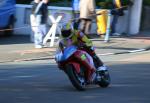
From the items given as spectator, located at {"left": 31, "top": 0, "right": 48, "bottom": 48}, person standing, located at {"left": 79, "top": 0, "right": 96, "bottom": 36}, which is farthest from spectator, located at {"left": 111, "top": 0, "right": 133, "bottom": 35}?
spectator, located at {"left": 31, "top": 0, "right": 48, "bottom": 48}

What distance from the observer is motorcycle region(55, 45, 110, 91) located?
418 inches

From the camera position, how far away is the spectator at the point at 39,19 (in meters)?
18.8

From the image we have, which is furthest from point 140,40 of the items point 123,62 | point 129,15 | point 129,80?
point 129,80

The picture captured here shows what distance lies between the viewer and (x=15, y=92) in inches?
418

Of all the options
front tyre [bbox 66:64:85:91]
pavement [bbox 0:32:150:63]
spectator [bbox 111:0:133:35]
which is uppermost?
front tyre [bbox 66:64:85:91]

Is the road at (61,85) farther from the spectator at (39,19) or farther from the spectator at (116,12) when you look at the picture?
the spectator at (116,12)

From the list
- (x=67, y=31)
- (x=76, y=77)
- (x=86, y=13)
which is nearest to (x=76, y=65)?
(x=76, y=77)

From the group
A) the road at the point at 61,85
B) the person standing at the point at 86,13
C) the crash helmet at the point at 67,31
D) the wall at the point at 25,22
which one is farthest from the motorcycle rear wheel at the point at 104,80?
the wall at the point at 25,22

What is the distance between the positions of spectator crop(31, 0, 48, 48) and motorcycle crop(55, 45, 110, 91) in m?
7.80

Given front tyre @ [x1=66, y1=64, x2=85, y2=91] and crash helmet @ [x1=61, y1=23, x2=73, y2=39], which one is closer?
front tyre @ [x1=66, y1=64, x2=85, y2=91]

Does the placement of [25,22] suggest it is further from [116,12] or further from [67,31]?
[67,31]

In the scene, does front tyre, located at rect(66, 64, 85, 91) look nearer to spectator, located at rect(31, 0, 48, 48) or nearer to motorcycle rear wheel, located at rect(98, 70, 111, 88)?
motorcycle rear wheel, located at rect(98, 70, 111, 88)

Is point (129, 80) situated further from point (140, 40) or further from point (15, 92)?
point (140, 40)

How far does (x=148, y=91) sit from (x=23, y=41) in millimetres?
10885
